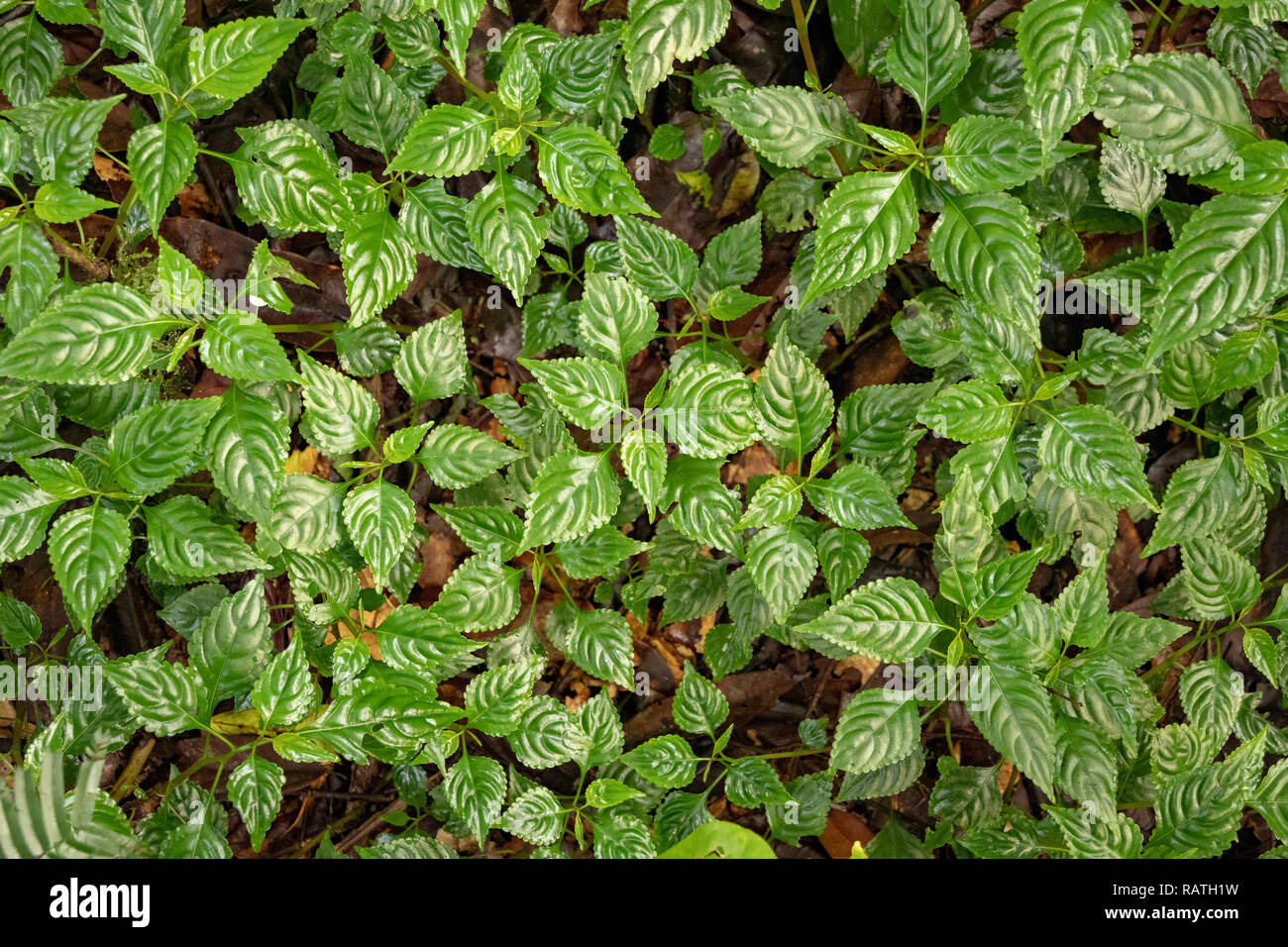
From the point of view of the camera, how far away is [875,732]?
2113mm

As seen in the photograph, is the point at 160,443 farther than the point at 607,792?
No

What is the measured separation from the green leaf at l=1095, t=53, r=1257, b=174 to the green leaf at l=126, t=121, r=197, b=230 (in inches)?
85.2

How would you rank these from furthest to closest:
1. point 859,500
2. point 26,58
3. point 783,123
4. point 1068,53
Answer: point 26,58
point 859,500
point 783,123
point 1068,53

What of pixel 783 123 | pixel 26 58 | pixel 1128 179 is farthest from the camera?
pixel 26 58

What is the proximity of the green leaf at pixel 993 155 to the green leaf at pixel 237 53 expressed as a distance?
161 cm

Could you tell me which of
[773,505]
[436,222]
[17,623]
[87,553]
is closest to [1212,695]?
[773,505]

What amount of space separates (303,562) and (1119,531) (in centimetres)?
252

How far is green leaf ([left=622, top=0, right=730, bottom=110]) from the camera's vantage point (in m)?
1.93

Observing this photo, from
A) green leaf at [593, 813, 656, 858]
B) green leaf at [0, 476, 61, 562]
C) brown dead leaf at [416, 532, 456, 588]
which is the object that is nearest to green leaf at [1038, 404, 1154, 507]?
green leaf at [593, 813, 656, 858]

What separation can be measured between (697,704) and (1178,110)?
1.91 metres

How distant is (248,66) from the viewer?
2.04 meters

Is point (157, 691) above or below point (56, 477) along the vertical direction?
below

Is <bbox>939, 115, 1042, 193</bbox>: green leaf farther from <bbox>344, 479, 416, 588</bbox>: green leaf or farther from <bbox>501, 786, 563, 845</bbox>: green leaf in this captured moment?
<bbox>501, 786, 563, 845</bbox>: green leaf

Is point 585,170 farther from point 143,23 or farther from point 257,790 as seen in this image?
point 257,790
